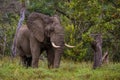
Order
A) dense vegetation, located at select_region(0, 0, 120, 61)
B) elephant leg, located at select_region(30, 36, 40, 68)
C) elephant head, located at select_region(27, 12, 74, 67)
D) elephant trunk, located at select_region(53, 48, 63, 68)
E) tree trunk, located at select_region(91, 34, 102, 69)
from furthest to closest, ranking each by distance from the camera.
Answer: elephant leg, located at select_region(30, 36, 40, 68)
tree trunk, located at select_region(91, 34, 102, 69)
elephant head, located at select_region(27, 12, 74, 67)
elephant trunk, located at select_region(53, 48, 63, 68)
dense vegetation, located at select_region(0, 0, 120, 61)

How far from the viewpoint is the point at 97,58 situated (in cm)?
1561

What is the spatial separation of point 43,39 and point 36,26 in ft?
2.54

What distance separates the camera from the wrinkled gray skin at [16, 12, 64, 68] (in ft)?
47.8

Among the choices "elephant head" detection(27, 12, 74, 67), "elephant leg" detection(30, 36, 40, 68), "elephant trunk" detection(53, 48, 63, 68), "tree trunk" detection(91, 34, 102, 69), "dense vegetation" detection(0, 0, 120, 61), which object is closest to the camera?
"dense vegetation" detection(0, 0, 120, 61)

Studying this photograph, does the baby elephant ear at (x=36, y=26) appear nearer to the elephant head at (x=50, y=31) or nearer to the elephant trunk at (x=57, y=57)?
the elephant head at (x=50, y=31)

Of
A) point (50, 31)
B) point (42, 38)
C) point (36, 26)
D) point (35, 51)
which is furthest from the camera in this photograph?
point (36, 26)

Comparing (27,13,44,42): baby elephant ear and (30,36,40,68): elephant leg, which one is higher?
(27,13,44,42): baby elephant ear

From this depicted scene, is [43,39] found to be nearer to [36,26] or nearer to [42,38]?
[42,38]

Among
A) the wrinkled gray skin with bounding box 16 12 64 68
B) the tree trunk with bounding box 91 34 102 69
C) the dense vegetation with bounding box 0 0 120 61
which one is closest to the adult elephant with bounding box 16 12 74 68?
the wrinkled gray skin with bounding box 16 12 64 68

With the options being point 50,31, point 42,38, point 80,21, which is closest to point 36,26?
point 42,38

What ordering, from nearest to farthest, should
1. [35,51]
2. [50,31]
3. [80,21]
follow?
[80,21] → [50,31] → [35,51]

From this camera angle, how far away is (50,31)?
49.3ft

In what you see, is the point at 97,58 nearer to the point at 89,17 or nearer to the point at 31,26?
the point at 31,26

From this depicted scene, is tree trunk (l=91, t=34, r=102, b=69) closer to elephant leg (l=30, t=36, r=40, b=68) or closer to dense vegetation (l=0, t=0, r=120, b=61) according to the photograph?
dense vegetation (l=0, t=0, r=120, b=61)
